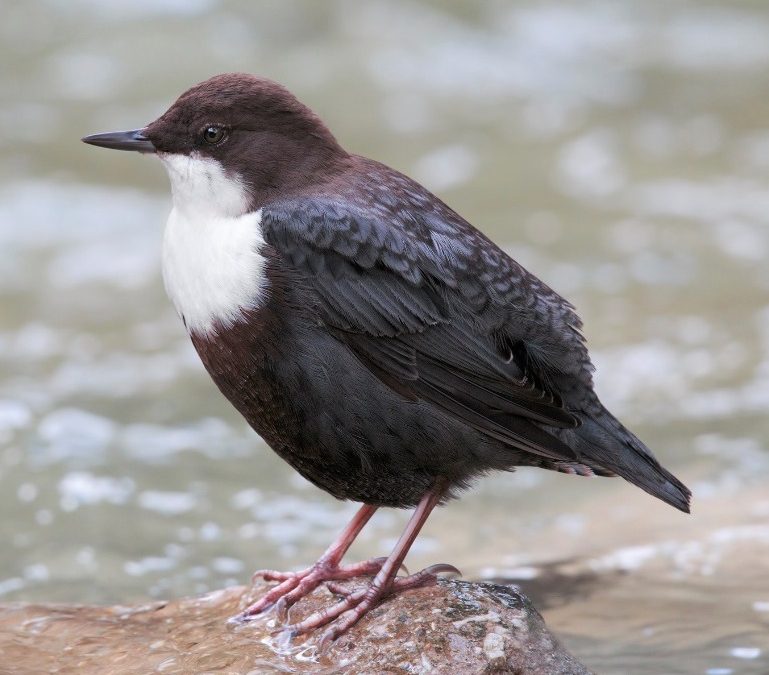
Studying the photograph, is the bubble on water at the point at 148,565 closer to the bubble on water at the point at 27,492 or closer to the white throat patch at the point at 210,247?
the bubble on water at the point at 27,492

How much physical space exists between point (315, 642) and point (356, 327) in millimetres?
877

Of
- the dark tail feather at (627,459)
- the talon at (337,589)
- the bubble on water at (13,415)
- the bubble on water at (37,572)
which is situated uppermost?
the bubble on water at (13,415)

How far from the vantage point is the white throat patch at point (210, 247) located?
3602 millimetres

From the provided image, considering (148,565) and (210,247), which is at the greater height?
(210,247)

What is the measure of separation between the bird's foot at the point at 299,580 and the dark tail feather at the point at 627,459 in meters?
0.71

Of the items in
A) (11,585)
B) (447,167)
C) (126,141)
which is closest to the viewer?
(126,141)

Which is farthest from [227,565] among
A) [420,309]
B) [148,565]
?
[420,309]

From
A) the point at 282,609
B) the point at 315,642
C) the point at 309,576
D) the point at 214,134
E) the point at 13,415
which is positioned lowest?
the point at 315,642

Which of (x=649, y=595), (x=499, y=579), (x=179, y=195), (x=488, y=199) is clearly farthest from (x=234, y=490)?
(x=488, y=199)

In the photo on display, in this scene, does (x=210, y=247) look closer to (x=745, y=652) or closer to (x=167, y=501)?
(x=745, y=652)

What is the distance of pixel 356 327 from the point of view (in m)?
3.68

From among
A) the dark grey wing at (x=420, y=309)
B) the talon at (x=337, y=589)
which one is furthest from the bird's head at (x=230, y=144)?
the talon at (x=337, y=589)

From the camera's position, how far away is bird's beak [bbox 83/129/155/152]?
12.5 ft

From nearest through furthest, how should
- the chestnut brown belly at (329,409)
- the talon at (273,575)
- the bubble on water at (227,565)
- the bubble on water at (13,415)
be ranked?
the chestnut brown belly at (329,409)
the talon at (273,575)
the bubble on water at (227,565)
the bubble on water at (13,415)
